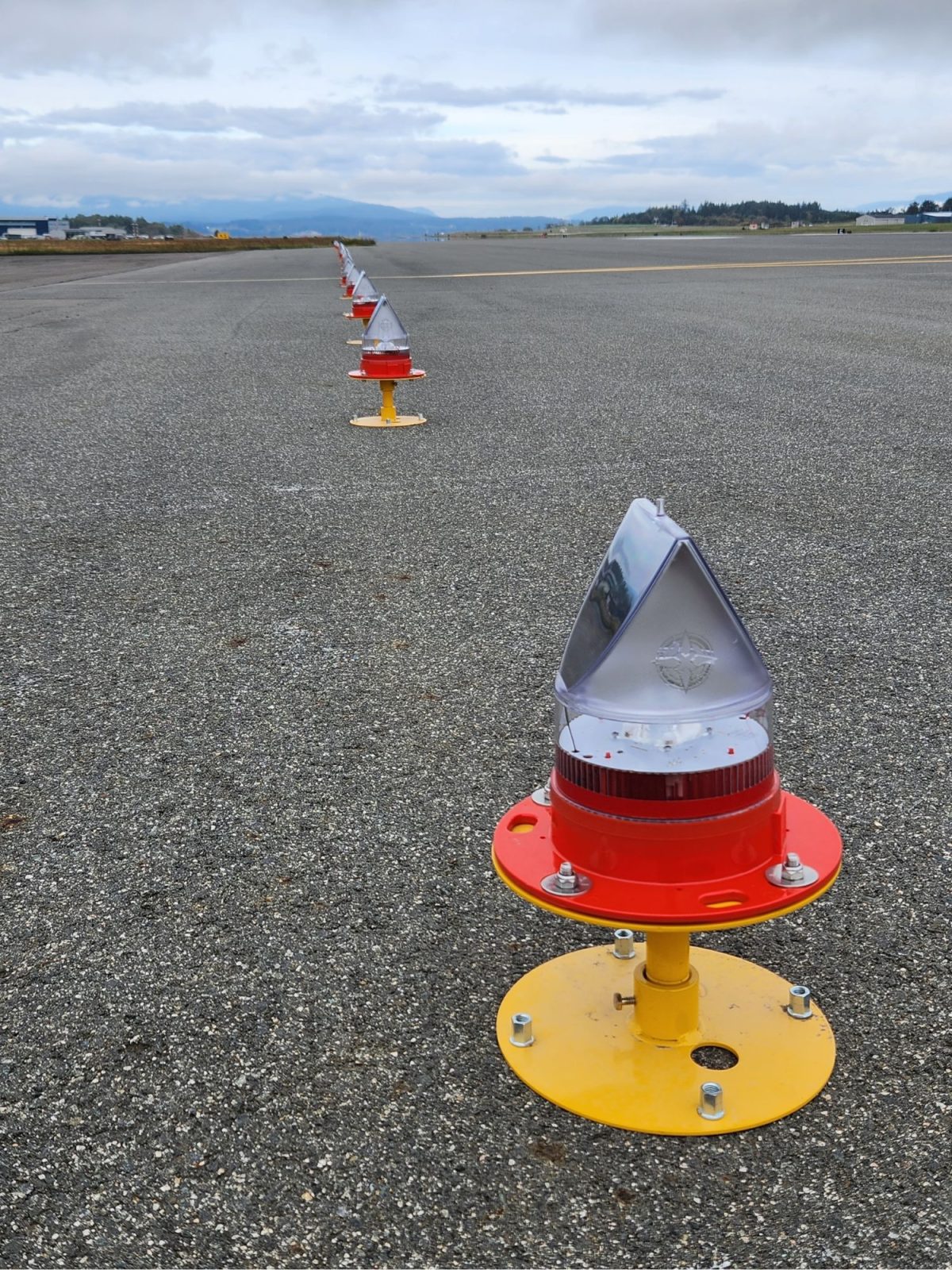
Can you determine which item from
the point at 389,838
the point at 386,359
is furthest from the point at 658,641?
the point at 386,359

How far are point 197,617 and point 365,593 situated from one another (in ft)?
2.23

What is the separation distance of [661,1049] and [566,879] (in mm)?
489

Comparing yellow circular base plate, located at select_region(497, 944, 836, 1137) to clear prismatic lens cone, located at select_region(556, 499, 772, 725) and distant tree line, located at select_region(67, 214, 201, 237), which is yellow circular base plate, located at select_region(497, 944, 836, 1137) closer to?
clear prismatic lens cone, located at select_region(556, 499, 772, 725)

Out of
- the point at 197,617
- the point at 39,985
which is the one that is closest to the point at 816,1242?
the point at 39,985

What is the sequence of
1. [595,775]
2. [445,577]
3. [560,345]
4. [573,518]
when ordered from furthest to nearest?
1. [560,345]
2. [573,518]
3. [445,577]
4. [595,775]

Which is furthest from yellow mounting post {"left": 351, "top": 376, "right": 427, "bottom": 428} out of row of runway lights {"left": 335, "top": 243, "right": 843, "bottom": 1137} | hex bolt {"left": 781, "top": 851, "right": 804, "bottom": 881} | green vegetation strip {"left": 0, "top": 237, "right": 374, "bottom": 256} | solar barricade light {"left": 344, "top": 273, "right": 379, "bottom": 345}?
green vegetation strip {"left": 0, "top": 237, "right": 374, "bottom": 256}

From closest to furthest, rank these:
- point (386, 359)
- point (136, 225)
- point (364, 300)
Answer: point (386, 359), point (364, 300), point (136, 225)

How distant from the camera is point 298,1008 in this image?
2.32m

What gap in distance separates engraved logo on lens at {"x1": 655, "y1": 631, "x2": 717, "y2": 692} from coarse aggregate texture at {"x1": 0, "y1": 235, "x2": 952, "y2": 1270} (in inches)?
30.3

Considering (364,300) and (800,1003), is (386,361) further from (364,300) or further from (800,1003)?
(800,1003)

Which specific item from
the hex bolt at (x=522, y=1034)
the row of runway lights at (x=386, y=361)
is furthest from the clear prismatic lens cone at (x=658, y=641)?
the row of runway lights at (x=386, y=361)

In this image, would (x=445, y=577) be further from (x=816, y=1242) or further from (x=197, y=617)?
(x=816, y=1242)

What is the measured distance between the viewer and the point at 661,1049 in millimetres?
2178

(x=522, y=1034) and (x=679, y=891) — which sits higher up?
(x=679, y=891)
